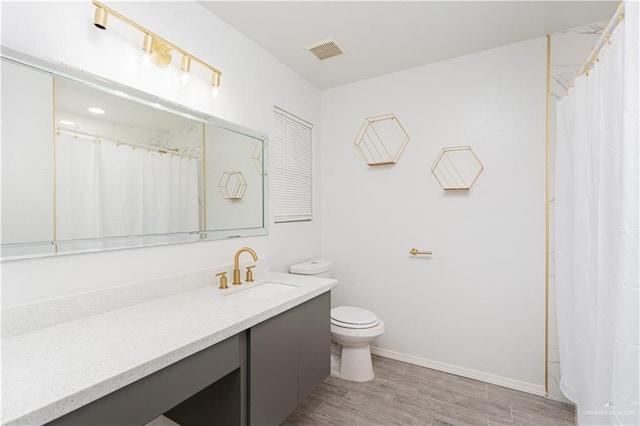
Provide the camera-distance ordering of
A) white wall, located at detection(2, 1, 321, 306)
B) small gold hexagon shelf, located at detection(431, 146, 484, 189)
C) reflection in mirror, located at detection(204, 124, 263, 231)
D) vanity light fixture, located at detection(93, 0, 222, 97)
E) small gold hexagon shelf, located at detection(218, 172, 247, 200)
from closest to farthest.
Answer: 1. white wall, located at detection(2, 1, 321, 306)
2. vanity light fixture, located at detection(93, 0, 222, 97)
3. reflection in mirror, located at detection(204, 124, 263, 231)
4. small gold hexagon shelf, located at detection(218, 172, 247, 200)
5. small gold hexagon shelf, located at detection(431, 146, 484, 189)

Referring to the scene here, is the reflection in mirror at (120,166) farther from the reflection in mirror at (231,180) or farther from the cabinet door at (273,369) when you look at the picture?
the cabinet door at (273,369)

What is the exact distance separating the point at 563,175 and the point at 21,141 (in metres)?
2.73

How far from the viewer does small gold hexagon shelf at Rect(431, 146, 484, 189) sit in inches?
95.0

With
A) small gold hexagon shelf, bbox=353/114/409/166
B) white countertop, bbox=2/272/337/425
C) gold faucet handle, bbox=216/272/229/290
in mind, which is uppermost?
small gold hexagon shelf, bbox=353/114/409/166

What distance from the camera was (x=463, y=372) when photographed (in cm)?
243

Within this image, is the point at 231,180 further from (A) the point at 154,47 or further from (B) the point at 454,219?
(B) the point at 454,219

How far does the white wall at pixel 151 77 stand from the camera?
1186 millimetres

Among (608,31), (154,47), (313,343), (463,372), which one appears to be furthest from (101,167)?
(463,372)

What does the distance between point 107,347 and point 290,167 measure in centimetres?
190

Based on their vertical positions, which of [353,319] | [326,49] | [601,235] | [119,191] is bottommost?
[353,319]

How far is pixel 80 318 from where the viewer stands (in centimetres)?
129

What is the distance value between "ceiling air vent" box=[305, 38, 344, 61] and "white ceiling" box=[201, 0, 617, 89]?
0.04 m

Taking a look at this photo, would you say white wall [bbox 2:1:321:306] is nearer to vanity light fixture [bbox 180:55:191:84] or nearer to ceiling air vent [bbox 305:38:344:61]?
vanity light fixture [bbox 180:55:191:84]

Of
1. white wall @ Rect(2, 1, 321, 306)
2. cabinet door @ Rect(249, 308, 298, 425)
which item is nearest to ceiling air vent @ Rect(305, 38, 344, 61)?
white wall @ Rect(2, 1, 321, 306)
